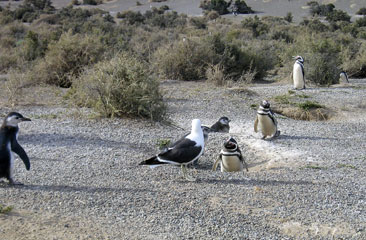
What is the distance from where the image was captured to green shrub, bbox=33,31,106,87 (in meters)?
14.0

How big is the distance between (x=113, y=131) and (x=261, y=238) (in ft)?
14.6

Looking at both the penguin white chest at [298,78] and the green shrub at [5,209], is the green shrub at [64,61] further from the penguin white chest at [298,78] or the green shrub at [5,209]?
the green shrub at [5,209]

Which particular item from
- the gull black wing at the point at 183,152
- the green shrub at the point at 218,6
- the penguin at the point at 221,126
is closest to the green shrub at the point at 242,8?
the green shrub at the point at 218,6

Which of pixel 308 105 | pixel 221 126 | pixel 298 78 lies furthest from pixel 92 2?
pixel 221 126

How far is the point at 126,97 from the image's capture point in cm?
908

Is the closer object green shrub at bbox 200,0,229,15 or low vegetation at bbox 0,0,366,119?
low vegetation at bbox 0,0,366,119

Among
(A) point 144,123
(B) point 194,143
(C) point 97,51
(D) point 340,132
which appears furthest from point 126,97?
(C) point 97,51

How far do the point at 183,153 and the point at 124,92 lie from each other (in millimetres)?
3772

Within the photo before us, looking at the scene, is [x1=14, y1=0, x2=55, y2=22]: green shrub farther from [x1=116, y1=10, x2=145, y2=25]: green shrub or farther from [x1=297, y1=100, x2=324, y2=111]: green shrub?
[x1=297, y1=100, x2=324, y2=111]: green shrub

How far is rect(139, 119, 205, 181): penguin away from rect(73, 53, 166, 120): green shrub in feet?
10.3

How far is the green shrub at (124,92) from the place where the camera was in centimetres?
905

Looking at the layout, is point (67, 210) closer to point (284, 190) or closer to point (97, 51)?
point (284, 190)

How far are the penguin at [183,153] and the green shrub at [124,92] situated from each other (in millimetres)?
3137

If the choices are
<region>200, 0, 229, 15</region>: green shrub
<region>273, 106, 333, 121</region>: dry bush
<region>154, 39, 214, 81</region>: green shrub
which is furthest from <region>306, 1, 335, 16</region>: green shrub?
<region>273, 106, 333, 121</region>: dry bush
